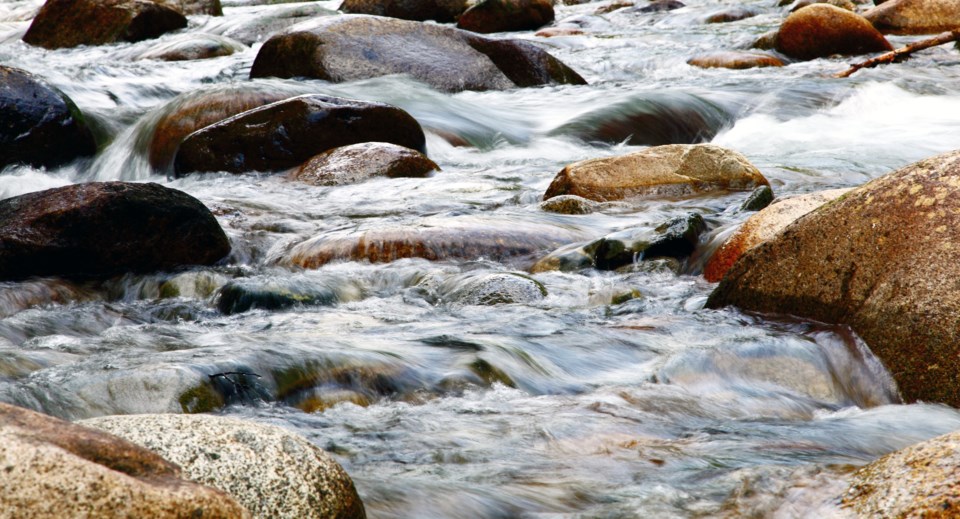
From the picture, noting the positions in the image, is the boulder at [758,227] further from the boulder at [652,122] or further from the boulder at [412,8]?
the boulder at [412,8]

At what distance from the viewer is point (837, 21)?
47.0 ft

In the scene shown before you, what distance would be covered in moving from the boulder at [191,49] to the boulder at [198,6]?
208 inches

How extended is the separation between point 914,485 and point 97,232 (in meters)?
4.56

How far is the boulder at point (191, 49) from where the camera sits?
591 inches

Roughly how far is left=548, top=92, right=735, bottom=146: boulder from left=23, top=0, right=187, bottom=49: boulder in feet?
31.6

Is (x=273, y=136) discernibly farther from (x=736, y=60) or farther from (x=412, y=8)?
(x=412, y=8)

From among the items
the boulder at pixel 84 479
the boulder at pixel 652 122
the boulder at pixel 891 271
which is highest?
the boulder at pixel 84 479

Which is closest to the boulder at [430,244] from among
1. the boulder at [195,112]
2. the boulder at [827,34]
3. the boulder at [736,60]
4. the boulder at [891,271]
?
the boulder at [891,271]

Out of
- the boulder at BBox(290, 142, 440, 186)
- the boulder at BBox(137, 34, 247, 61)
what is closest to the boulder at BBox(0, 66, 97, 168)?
the boulder at BBox(290, 142, 440, 186)

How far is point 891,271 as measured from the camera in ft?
12.3

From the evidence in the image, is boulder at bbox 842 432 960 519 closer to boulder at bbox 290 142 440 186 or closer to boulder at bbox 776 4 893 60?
boulder at bbox 290 142 440 186

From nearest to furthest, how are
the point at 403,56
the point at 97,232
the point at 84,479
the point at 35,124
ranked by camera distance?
1. the point at 84,479
2. the point at 97,232
3. the point at 35,124
4. the point at 403,56

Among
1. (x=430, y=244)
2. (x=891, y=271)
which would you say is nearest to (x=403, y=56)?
(x=430, y=244)

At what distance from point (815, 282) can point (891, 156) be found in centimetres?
550
